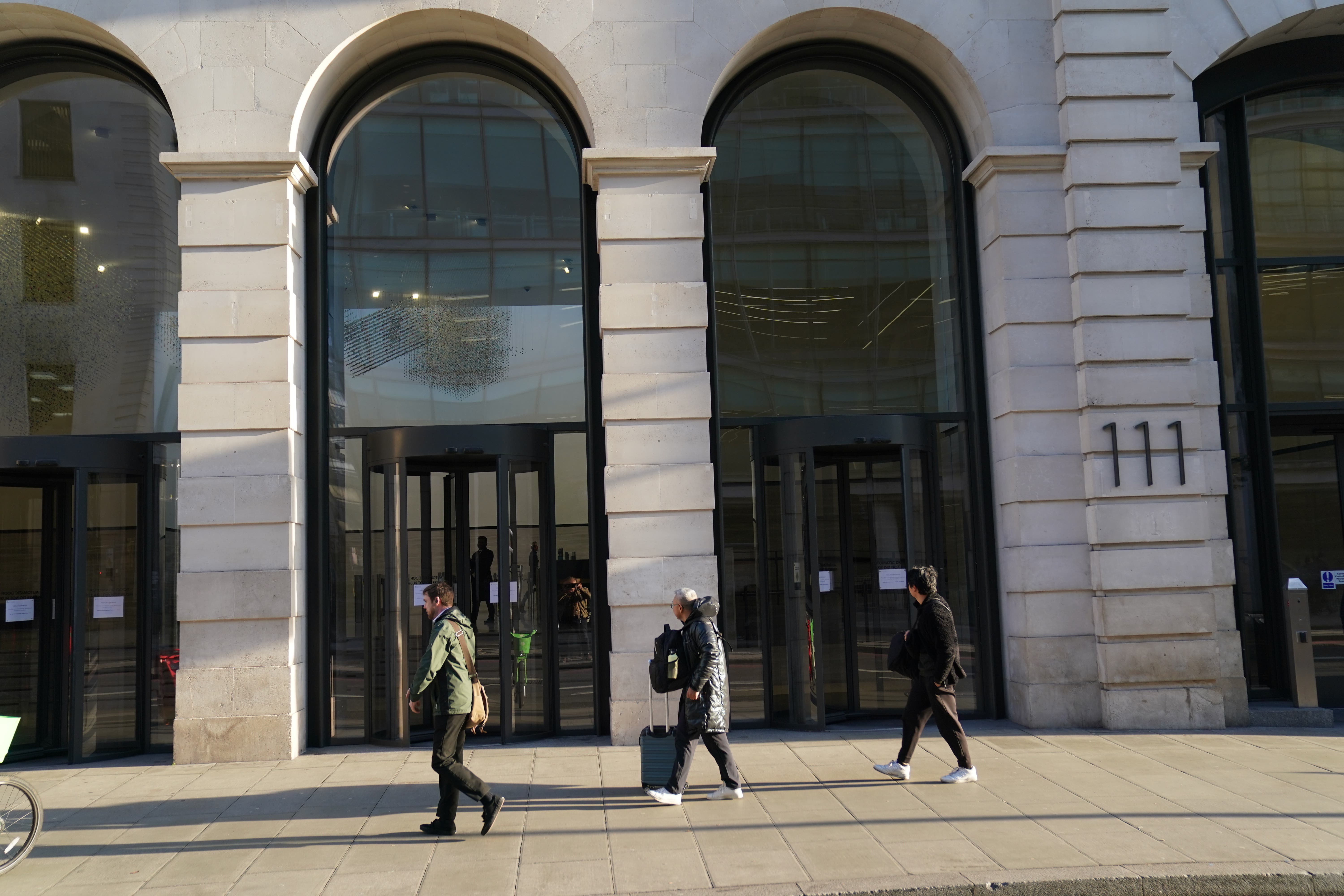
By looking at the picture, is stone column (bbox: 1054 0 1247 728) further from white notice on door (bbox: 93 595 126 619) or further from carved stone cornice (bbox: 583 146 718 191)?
white notice on door (bbox: 93 595 126 619)

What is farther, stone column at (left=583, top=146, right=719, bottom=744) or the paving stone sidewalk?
stone column at (left=583, top=146, right=719, bottom=744)

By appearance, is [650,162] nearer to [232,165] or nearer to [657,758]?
[232,165]

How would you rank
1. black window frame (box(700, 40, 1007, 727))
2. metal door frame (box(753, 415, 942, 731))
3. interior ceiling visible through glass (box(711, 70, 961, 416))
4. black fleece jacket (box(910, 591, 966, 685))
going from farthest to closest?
1. interior ceiling visible through glass (box(711, 70, 961, 416))
2. black window frame (box(700, 40, 1007, 727))
3. metal door frame (box(753, 415, 942, 731))
4. black fleece jacket (box(910, 591, 966, 685))

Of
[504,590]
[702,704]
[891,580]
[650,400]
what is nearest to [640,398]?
[650,400]

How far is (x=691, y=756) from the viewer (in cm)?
787

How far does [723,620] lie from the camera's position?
36.0 feet

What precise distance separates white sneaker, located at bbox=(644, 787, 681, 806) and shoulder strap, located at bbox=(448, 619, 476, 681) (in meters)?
1.65

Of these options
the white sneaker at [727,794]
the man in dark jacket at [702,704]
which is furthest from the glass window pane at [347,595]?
the white sneaker at [727,794]

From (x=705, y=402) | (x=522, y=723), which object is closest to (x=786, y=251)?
(x=705, y=402)

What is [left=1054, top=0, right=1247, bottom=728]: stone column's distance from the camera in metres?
10.5

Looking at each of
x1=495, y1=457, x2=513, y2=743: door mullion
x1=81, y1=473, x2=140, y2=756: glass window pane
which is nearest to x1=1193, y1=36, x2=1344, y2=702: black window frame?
x1=495, y1=457, x2=513, y2=743: door mullion

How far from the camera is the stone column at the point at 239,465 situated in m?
9.99

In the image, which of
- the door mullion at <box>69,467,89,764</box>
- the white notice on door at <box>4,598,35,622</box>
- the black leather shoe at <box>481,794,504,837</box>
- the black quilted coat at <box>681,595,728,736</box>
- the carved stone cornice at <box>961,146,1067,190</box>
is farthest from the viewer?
the carved stone cornice at <box>961,146,1067,190</box>

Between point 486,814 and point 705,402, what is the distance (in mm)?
4896
